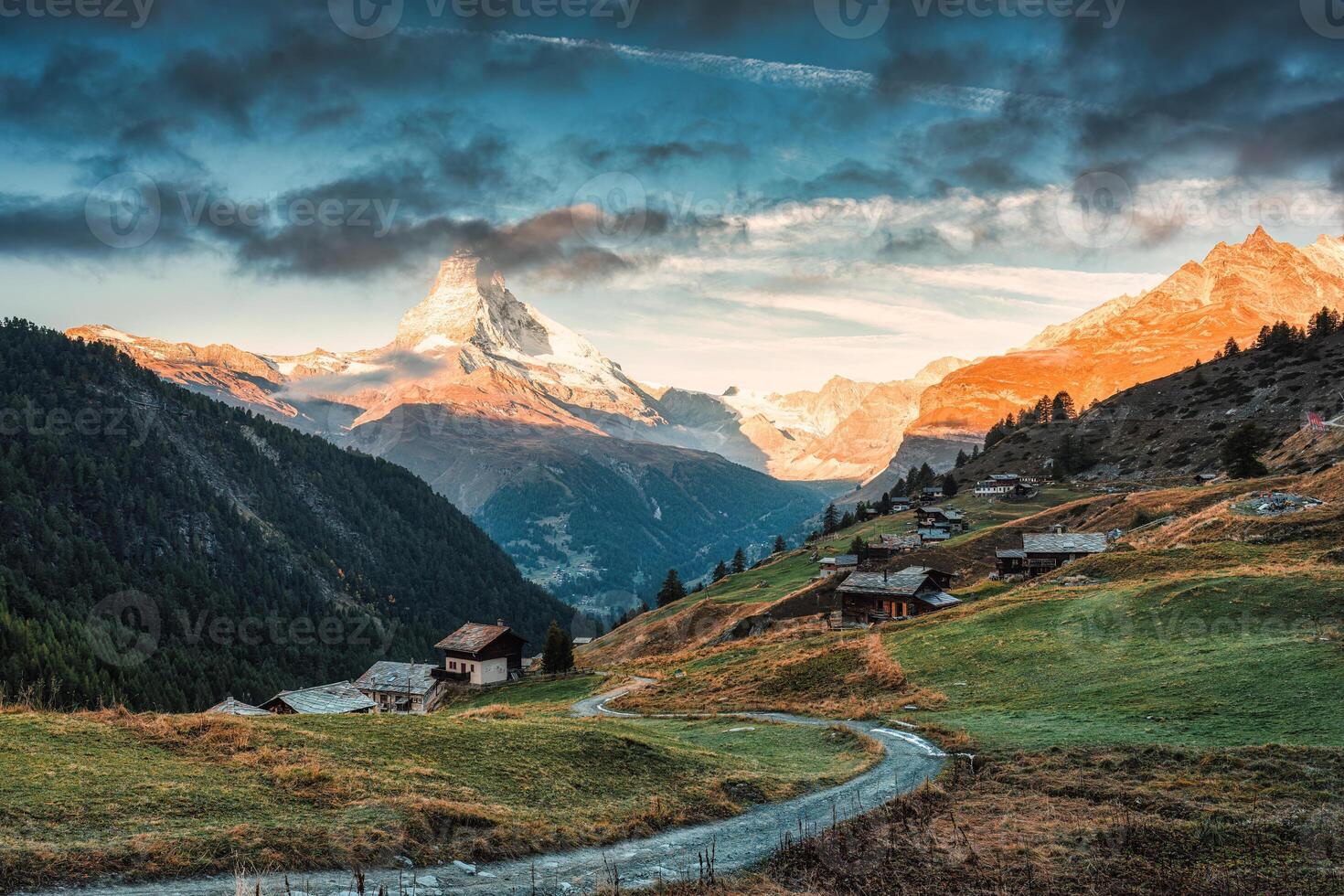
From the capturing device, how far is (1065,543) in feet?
310

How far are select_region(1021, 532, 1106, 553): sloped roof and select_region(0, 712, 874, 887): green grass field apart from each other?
72213 mm

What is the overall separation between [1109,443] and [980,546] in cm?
10257

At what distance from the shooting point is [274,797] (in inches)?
790

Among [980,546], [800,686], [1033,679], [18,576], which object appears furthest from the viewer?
[18,576]

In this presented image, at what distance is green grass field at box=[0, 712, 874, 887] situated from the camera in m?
16.7

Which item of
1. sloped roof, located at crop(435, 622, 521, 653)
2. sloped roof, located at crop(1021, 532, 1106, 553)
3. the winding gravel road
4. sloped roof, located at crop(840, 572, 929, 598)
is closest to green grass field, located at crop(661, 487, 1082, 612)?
sloped roof, located at crop(840, 572, 929, 598)

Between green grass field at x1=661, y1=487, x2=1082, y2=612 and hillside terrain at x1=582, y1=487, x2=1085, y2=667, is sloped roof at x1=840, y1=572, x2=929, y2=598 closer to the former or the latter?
hillside terrain at x1=582, y1=487, x2=1085, y2=667

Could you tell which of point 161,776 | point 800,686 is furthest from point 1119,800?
point 800,686

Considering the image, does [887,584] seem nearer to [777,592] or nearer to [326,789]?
[777,592]

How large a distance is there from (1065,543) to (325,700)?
89772 millimetres

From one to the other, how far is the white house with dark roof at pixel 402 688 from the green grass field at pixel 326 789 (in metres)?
74.1

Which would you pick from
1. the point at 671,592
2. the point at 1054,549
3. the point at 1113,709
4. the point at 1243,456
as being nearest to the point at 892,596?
the point at 1054,549

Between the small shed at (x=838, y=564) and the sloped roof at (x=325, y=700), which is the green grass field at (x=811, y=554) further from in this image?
the sloped roof at (x=325, y=700)

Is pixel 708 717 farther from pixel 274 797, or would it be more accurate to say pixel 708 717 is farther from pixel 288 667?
pixel 288 667
